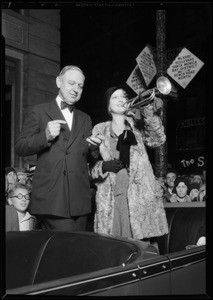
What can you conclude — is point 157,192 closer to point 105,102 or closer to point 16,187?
point 105,102

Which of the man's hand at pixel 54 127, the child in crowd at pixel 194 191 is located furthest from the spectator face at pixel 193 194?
the man's hand at pixel 54 127

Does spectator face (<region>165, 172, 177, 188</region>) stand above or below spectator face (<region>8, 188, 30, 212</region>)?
above

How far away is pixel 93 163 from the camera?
2.08 metres

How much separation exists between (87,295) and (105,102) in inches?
48.7

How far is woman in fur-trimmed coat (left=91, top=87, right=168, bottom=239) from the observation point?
6.63 feet

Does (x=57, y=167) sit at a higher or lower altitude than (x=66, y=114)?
lower

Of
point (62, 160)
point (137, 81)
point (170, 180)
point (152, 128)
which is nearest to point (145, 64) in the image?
point (137, 81)

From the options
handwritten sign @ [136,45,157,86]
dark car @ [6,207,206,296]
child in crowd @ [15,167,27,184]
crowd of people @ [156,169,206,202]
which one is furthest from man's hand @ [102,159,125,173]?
crowd of people @ [156,169,206,202]

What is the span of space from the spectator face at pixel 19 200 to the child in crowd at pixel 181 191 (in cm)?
141

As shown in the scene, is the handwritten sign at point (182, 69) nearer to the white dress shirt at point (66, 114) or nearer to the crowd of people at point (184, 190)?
the crowd of people at point (184, 190)

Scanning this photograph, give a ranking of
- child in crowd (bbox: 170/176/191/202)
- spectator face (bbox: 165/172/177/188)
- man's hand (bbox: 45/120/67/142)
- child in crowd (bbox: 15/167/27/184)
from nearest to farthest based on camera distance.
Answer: man's hand (bbox: 45/120/67/142), child in crowd (bbox: 15/167/27/184), child in crowd (bbox: 170/176/191/202), spectator face (bbox: 165/172/177/188)

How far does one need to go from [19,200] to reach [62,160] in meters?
1.08

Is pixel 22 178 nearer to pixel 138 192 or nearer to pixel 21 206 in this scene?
pixel 21 206

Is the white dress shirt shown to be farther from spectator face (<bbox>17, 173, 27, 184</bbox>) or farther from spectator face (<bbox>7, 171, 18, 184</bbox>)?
spectator face (<bbox>17, 173, 27, 184</bbox>)
